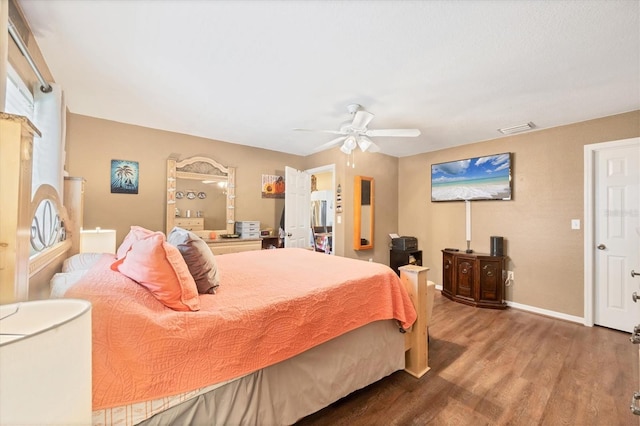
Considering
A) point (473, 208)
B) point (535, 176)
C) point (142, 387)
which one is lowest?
point (142, 387)

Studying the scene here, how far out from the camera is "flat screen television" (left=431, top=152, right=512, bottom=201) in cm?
371

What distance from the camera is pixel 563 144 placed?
3.24 m

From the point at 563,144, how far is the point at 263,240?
446 cm

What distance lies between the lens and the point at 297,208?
454 cm

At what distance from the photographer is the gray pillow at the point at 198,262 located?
152 centimetres

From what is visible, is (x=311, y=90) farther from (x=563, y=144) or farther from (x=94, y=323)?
(x=563, y=144)

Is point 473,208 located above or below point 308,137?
below

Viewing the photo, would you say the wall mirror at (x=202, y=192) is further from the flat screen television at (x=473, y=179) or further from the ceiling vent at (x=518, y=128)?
the ceiling vent at (x=518, y=128)

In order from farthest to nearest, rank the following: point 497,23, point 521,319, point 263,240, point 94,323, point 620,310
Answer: point 263,240 → point 521,319 → point 620,310 → point 497,23 → point 94,323

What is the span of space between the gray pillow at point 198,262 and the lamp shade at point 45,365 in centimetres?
87

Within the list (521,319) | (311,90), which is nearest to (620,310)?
(521,319)

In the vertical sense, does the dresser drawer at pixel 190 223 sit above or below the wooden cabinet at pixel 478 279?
above

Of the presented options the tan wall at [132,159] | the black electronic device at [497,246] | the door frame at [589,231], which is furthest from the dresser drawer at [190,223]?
the door frame at [589,231]

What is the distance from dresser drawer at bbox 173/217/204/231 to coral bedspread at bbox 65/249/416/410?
Answer: 2.27 m
